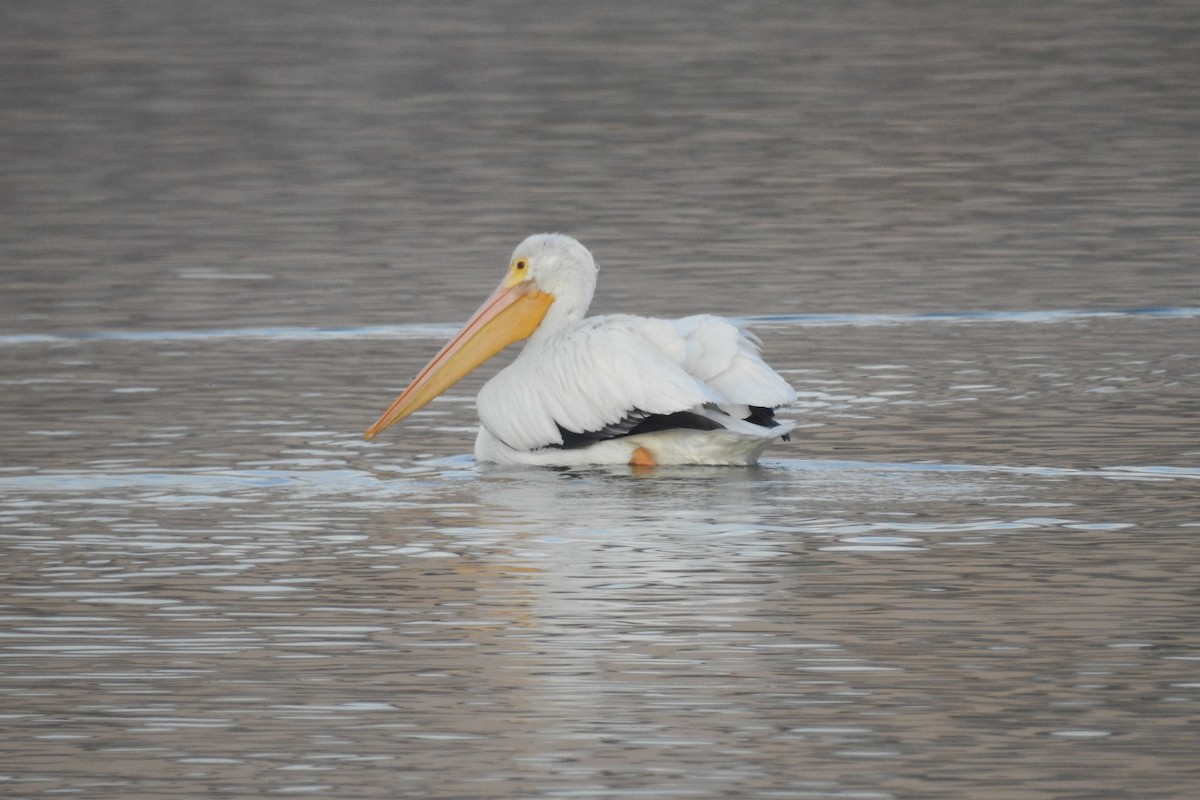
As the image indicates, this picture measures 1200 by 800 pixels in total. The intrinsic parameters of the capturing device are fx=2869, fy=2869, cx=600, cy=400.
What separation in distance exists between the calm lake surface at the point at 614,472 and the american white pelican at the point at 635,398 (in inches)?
4.0

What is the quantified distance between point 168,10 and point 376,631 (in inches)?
945

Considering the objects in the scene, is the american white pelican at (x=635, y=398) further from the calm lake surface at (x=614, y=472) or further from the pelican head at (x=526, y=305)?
the pelican head at (x=526, y=305)

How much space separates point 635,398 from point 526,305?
1345 millimetres

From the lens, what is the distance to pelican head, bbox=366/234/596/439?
30.3 ft

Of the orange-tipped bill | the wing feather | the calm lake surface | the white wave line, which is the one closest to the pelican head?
the orange-tipped bill

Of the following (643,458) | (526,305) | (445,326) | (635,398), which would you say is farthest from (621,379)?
(445,326)

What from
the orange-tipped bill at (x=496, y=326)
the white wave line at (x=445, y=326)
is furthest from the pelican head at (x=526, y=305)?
the white wave line at (x=445, y=326)

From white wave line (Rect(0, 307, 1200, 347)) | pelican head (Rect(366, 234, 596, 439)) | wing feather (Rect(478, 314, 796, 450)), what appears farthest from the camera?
white wave line (Rect(0, 307, 1200, 347))

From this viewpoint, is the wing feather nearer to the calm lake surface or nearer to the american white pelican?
the american white pelican

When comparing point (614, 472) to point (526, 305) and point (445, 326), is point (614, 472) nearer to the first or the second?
point (526, 305)

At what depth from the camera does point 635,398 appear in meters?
8.07

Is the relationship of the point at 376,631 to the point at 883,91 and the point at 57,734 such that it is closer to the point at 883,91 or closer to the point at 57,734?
the point at 57,734

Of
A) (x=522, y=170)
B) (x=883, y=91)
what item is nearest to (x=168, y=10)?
(x=883, y=91)

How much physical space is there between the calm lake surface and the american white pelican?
0.10m
